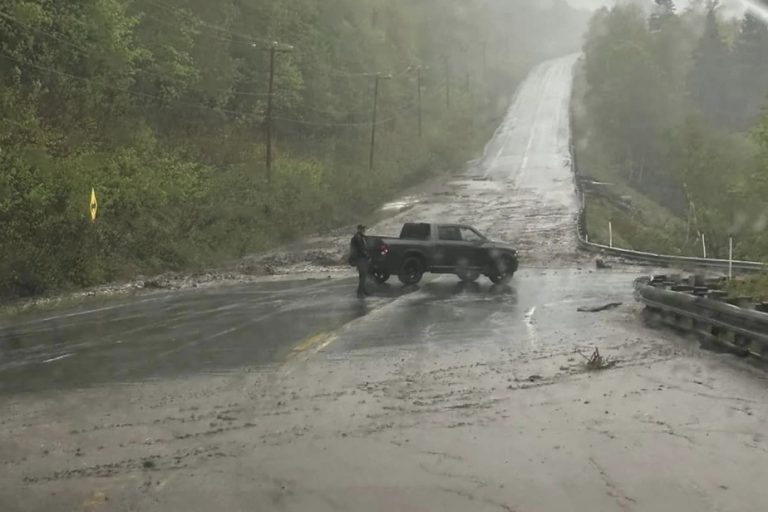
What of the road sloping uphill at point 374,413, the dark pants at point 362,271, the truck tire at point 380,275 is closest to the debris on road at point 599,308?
the road sloping uphill at point 374,413

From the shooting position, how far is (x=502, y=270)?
77.7 feet

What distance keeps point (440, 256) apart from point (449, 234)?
83 cm

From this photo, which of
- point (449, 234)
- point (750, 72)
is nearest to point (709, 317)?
point (449, 234)

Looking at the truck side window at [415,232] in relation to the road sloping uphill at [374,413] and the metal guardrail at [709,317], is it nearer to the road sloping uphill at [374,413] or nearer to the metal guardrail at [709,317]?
the road sloping uphill at [374,413]

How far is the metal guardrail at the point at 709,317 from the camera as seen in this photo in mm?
11359

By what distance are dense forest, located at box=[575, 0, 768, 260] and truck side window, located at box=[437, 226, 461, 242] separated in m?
38.6

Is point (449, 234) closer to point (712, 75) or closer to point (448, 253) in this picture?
point (448, 253)

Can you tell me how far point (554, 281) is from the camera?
23.9 metres

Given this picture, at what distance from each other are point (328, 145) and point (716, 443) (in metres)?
57.1

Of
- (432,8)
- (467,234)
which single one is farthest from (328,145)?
(432,8)

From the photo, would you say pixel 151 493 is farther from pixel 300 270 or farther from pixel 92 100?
pixel 92 100

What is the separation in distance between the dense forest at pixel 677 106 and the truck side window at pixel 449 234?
38.6 metres

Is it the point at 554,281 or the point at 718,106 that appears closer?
the point at 554,281

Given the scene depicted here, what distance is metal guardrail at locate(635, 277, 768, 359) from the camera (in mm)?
11359
